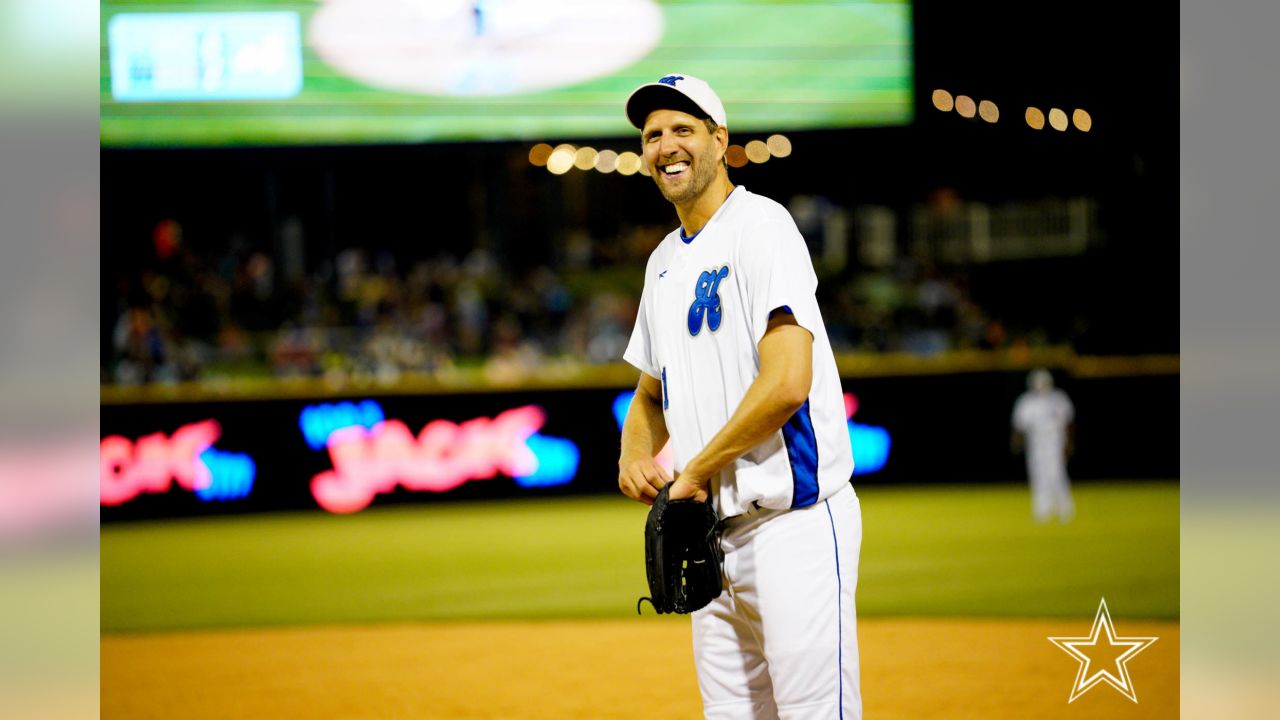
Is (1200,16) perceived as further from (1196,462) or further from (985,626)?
(985,626)

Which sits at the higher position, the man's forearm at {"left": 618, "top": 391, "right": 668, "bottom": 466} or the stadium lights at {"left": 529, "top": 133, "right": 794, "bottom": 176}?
the stadium lights at {"left": 529, "top": 133, "right": 794, "bottom": 176}

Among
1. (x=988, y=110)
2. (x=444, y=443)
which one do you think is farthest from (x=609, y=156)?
(x=988, y=110)

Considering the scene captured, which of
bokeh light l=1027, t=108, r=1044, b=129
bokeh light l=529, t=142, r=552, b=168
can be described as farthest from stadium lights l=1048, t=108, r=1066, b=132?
bokeh light l=529, t=142, r=552, b=168

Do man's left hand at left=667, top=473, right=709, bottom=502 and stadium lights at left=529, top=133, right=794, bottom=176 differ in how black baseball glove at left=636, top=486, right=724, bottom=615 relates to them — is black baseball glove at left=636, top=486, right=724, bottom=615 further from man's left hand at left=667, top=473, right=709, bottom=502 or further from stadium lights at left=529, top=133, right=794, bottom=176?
stadium lights at left=529, top=133, right=794, bottom=176

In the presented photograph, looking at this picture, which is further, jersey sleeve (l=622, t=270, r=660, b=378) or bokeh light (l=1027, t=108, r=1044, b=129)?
bokeh light (l=1027, t=108, r=1044, b=129)

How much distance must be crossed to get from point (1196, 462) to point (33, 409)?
309cm

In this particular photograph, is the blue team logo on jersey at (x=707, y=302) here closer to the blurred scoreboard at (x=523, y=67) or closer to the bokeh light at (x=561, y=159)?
the blurred scoreboard at (x=523, y=67)

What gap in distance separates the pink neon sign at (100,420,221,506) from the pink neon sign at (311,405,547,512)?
1200mm

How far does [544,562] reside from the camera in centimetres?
1035

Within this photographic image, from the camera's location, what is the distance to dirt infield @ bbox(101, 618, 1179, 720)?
18.0 ft

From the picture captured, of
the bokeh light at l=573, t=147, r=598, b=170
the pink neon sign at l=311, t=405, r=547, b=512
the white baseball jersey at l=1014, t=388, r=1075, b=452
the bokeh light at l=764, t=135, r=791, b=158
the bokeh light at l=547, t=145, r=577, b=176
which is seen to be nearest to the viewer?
the white baseball jersey at l=1014, t=388, r=1075, b=452

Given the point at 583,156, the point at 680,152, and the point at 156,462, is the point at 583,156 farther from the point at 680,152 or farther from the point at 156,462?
the point at 680,152

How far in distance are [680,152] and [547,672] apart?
13.9ft

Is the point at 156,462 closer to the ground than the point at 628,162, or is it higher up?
closer to the ground
